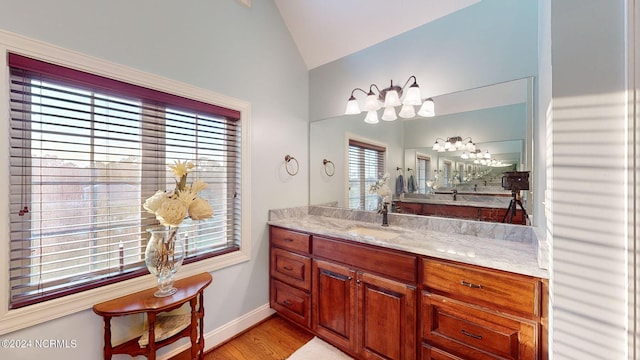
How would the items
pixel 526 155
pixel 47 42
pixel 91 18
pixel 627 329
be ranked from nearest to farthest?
1. pixel 627 329
2. pixel 47 42
3. pixel 91 18
4. pixel 526 155

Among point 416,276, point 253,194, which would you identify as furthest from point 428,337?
point 253,194

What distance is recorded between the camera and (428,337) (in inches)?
54.6

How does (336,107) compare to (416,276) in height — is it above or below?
above

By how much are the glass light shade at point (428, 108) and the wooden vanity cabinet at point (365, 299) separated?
1.15 metres

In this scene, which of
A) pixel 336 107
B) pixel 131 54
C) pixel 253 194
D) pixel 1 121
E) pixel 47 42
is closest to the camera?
pixel 1 121

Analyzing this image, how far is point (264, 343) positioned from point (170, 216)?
137 cm

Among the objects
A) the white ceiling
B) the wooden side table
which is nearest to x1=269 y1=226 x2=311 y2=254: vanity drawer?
the wooden side table

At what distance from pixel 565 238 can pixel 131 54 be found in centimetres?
234

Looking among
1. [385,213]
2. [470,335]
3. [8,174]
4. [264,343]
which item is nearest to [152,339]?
[264,343]

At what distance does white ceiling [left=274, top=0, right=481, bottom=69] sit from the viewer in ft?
6.32

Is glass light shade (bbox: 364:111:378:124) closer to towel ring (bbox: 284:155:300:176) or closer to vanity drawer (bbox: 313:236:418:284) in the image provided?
towel ring (bbox: 284:155:300:176)

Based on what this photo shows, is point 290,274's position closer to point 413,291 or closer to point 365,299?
point 365,299

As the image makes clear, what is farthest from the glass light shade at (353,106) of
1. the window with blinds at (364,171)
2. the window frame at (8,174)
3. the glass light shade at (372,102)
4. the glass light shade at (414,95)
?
the window frame at (8,174)

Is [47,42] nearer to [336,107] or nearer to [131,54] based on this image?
[131,54]
